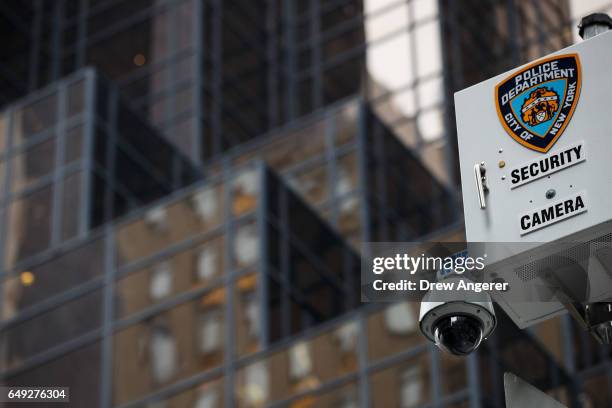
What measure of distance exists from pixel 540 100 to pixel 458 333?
943 millimetres

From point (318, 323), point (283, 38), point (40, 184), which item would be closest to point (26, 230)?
point (40, 184)

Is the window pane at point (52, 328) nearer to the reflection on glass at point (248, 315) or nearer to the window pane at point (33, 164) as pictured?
the reflection on glass at point (248, 315)

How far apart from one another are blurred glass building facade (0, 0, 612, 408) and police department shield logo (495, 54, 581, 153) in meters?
Result: 14.4

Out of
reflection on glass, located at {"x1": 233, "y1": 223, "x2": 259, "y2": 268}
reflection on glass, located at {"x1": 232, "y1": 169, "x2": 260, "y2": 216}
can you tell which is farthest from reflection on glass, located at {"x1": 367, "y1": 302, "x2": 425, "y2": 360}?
reflection on glass, located at {"x1": 232, "y1": 169, "x2": 260, "y2": 216}

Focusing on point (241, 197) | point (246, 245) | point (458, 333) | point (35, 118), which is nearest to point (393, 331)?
point (246, 245)

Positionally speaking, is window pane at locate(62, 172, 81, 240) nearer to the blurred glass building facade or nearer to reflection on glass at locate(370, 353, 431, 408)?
the blurred glass building facade

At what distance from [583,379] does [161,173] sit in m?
9.66

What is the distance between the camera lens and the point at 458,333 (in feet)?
18.1

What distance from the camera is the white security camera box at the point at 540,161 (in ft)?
16.6

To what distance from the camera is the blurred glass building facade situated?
22.1 metres

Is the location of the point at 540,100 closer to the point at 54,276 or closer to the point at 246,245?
the point at 246,245

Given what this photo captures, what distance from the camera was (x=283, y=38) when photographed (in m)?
40.7

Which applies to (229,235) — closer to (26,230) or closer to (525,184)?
(26,230)

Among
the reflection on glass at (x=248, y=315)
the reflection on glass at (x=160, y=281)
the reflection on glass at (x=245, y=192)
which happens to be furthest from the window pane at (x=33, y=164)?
the reflection on glass at (x=248, y=315)
